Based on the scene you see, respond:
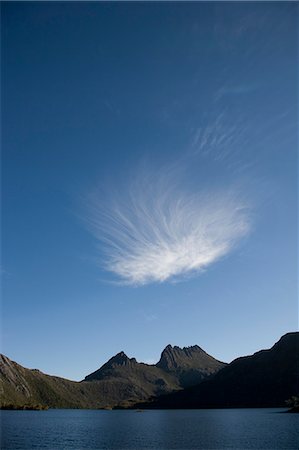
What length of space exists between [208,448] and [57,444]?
4770cm

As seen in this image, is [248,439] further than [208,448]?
Yes

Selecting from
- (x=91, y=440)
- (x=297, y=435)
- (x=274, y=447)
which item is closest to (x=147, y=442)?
(x=91, y=440)

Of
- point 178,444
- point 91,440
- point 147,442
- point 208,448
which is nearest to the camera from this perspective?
point 208,448

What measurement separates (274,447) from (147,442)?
38.6m

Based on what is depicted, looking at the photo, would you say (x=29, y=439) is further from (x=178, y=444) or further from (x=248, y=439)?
(x=248, y=439)

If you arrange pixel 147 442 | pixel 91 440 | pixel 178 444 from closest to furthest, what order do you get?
pixel 178 444 < pixel 147 442 < pixel 91 440

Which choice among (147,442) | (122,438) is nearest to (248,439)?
(147,442)

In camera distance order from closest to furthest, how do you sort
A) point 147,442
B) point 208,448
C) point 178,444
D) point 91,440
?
point 208,448 → point 178,444 → point 147,442 → point 91,440

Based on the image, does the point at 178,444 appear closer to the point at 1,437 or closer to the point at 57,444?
the point at 57,444

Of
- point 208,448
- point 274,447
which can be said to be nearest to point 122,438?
point 208,448

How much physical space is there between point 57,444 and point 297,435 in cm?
7699

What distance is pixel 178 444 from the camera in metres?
114

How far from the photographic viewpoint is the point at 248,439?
122 m

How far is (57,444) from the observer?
121 m
